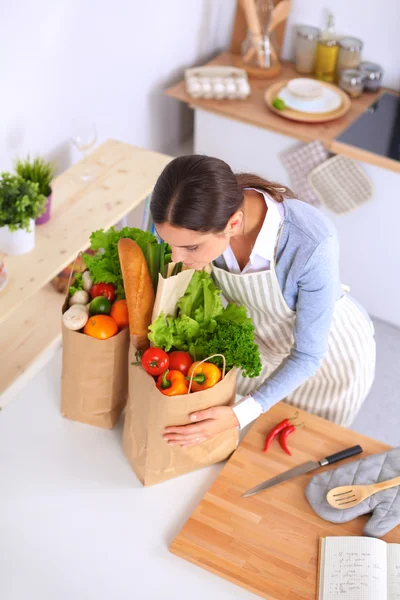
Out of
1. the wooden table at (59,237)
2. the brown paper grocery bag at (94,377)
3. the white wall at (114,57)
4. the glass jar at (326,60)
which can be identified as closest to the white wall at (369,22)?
the white wall at (114,57)

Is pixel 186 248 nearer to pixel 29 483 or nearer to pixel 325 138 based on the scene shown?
pixel 29 483

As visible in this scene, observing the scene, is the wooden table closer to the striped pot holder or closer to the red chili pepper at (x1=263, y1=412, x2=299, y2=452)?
Answer: the striped pot holder

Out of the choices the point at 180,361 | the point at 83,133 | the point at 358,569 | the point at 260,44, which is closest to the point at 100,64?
the point at 83,133

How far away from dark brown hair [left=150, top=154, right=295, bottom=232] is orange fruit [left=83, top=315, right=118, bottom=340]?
0.67 ft

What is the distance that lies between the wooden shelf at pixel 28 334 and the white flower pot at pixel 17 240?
18 cm

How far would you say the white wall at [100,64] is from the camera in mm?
1990

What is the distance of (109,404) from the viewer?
1354mm

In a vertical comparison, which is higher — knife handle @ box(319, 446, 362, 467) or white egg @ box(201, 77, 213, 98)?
white egg @ box(201, 77, 213, 98)

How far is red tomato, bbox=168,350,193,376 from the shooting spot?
118 centimetres

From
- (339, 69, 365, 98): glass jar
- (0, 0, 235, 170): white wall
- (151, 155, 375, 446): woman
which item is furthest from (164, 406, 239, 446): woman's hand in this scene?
(339, 69, 365, 98): glass jar

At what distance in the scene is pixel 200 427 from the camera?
1186mm

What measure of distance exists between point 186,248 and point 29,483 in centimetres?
53

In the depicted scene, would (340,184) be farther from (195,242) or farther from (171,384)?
(171,384)

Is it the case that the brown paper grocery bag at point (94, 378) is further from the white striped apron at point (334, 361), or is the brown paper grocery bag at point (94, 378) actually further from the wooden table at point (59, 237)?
the wooden table at point (59, 237)
